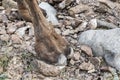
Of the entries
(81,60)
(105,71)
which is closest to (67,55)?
(81,60)

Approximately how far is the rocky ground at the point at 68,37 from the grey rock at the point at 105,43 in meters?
0.06

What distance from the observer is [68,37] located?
354 centimetres

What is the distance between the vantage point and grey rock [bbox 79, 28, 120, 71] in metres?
3.21

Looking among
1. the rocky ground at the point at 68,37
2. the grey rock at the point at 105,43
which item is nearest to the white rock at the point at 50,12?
the rocky ground at the point at 68,37

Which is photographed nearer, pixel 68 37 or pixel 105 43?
pixel 105 43

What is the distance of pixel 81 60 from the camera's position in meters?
3.33

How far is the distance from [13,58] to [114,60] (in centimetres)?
94

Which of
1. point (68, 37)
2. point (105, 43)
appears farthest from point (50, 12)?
point (105, 43)

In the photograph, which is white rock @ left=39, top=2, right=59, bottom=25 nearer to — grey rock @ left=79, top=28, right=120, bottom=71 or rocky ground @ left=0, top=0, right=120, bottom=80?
rocky ground @ left=0, top=0, right=120, bottom=80

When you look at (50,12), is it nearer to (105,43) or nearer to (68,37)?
(68,37)

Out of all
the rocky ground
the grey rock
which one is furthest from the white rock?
the grey rock

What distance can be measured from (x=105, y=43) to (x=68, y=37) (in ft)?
1.37

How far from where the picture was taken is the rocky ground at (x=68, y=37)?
3.23 m

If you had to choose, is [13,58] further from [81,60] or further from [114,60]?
[114,60]
